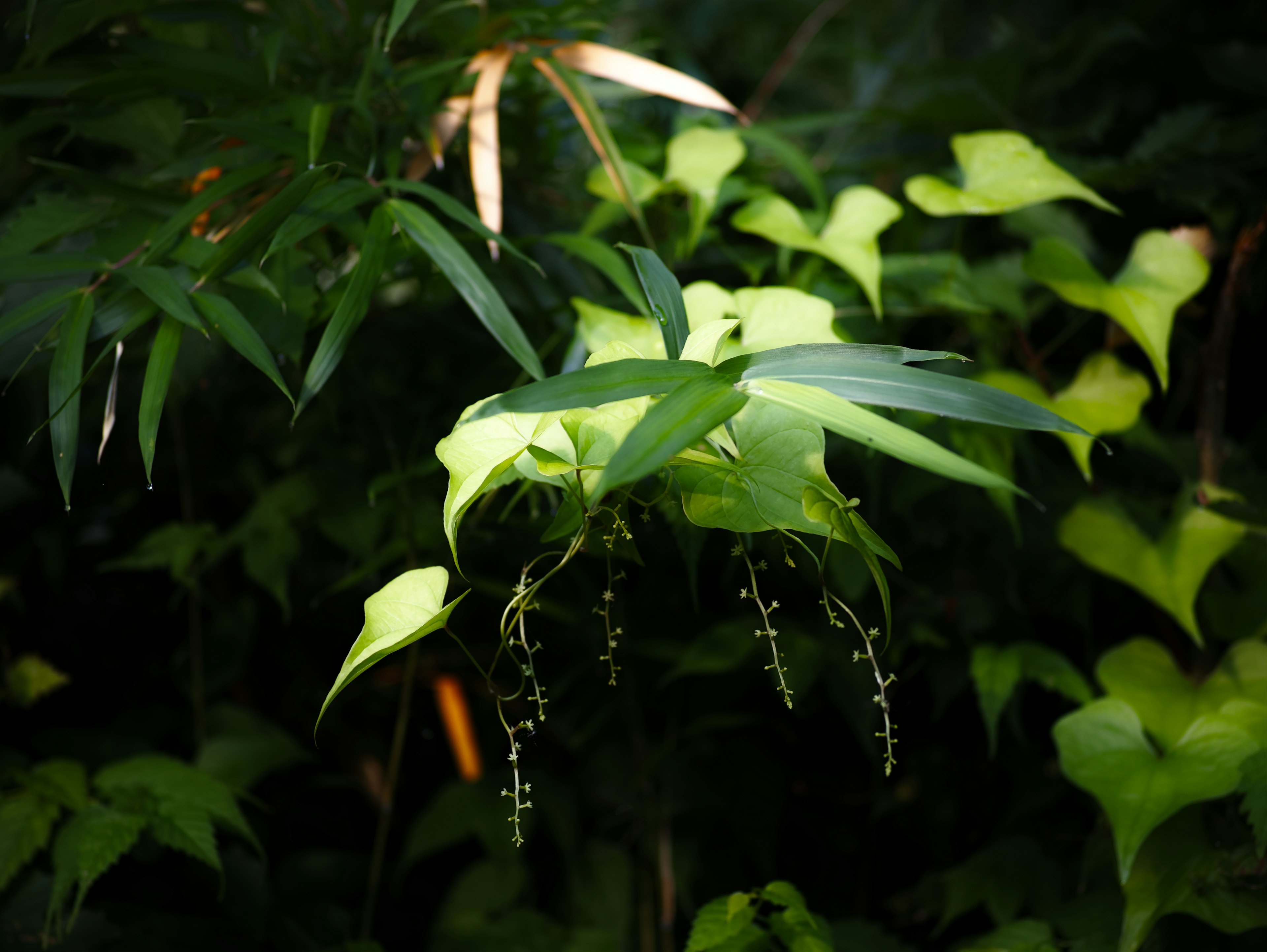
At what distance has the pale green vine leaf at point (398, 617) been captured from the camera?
0.31 m

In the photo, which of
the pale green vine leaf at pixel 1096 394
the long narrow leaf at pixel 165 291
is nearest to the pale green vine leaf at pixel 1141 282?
the pale green vine leaf at pixel 1096 394

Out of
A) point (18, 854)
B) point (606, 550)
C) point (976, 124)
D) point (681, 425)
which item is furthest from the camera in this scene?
point (976, 124)

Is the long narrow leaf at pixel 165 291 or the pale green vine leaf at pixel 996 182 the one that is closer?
the long narrow leaf at pixel 165 291

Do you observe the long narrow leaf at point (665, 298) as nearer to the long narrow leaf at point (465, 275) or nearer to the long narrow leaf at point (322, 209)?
the long narrow leaf at point (465, 275)

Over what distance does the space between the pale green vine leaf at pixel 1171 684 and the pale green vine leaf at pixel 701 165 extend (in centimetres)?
46

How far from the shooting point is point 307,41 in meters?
0.58

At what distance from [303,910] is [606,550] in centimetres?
57

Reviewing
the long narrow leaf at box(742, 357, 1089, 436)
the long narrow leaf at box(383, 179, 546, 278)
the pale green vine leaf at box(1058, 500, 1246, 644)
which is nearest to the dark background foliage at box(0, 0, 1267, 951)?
the pale green vine leaf at box(1058, 500, 1246, 644)

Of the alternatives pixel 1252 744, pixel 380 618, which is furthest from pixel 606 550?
pixel 1252 744

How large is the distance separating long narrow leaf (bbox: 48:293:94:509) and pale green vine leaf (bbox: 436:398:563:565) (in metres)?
0.22

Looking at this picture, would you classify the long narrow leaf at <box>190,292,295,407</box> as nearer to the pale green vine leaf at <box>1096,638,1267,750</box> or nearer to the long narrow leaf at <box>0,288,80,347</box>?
the long narrow leaf at <box>0,288,80,347</box>

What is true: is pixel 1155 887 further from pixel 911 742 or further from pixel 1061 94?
pixel 1061 94

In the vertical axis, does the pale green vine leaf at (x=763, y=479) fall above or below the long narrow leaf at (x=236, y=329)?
below

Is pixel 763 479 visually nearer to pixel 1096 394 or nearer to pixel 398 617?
pixel 398 617
